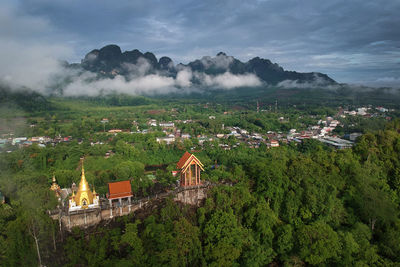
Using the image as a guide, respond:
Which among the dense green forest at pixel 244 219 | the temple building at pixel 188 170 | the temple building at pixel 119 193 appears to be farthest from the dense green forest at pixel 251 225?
the temple building at pixel 188 170

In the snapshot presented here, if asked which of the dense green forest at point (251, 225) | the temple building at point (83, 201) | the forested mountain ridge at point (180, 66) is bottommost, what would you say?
the dense green forest at point (251, 225)

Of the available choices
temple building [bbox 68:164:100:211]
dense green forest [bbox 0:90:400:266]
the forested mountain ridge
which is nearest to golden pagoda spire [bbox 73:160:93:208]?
temple building [bbox 68:164:100:211]

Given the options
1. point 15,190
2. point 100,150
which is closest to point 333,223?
point 15,190

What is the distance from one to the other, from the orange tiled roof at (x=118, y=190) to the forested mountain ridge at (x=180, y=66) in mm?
81442

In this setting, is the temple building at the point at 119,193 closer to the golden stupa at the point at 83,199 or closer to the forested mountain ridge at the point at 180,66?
the golden stupa at the point at 83,199

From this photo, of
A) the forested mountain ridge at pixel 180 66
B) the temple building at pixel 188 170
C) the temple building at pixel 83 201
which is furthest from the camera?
the forested mountain ridge at pixel 180 66

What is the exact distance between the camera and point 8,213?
33.9 ft

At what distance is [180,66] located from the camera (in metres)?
113

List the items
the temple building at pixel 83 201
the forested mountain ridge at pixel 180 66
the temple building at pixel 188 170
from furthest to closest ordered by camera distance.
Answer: the forested mountain ridge at pixel 180 66
the temple building at pixel 188 170
the temple building at pixel 83 201

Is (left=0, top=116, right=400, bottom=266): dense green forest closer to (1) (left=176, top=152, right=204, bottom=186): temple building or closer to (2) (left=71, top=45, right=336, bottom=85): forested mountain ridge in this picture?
(1) (left=176, top=152, right=204, bottom=186): temple building

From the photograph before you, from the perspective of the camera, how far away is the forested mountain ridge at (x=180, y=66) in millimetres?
91213

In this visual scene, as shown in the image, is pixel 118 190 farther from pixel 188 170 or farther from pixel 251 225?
pixel 251 225

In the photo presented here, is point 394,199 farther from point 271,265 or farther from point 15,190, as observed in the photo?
point 15,190

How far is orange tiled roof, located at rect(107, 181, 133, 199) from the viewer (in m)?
11.7
